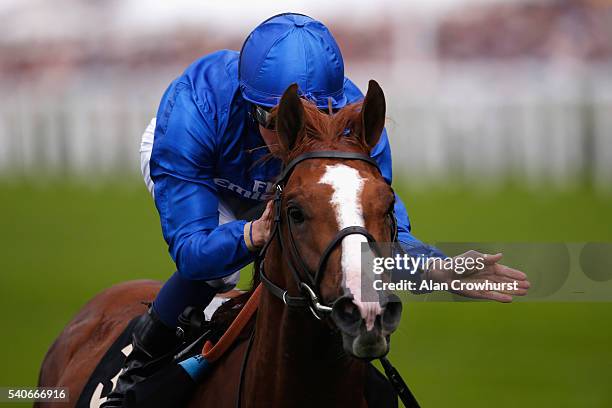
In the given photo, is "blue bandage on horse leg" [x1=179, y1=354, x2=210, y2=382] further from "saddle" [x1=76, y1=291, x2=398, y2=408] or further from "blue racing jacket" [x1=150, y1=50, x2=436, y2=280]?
"blue racing jacket" [x1=150, y1=50, x2=436, y2=280]

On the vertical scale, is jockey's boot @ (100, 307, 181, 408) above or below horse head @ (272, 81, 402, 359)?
below

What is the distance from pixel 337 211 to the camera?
9.42 feet

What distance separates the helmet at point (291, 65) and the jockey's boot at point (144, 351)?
1.02 meters

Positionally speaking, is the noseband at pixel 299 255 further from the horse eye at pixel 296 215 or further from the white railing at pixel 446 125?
the white railing at pixel 446 125

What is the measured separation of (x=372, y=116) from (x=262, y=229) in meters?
0.47

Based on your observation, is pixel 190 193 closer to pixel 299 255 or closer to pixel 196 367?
pixel 196 367

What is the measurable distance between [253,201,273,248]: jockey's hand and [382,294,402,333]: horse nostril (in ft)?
1.88

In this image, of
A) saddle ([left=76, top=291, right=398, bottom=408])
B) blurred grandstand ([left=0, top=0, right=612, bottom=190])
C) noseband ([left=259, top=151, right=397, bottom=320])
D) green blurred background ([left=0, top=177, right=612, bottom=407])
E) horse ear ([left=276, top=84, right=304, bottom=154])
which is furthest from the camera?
blurred grandstand ([left=0, top=0, right=612, bottom=190])

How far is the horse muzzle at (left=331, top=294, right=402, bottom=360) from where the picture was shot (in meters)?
2.73

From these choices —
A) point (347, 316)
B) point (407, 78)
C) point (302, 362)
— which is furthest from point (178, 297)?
point (407, 78)

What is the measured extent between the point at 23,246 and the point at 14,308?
131 inches

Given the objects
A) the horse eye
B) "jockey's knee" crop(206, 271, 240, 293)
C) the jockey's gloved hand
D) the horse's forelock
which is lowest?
"jockey's knee" crop(206, 271, 240, 293)

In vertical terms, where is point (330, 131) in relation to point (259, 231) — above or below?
above

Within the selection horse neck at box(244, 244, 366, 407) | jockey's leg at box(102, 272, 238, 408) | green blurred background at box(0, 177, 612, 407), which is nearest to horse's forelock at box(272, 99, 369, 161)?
horse neck at box(244, 244, 366, 407)
